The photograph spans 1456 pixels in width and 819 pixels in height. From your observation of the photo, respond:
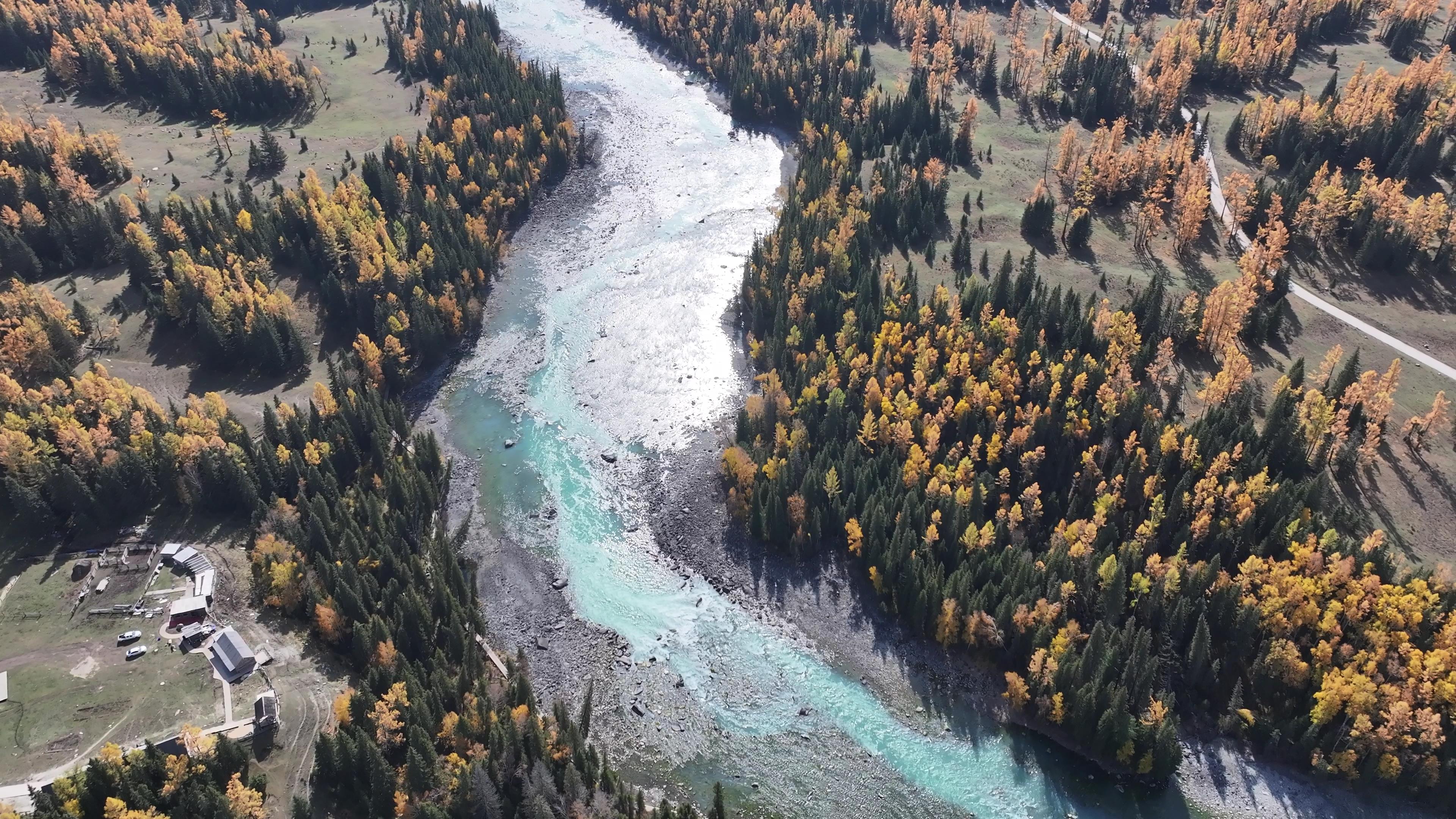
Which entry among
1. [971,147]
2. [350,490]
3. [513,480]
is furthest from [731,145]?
[350,490]

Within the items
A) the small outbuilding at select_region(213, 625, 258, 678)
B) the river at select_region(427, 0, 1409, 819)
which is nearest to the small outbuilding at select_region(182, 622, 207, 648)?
A: the small outbuilding at select_region(213, 625, 258, 678)

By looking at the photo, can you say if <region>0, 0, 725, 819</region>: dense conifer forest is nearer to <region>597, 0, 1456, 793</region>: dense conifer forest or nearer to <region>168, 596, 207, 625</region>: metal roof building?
<region>168, 596, 207, 625</region>: metal roof building

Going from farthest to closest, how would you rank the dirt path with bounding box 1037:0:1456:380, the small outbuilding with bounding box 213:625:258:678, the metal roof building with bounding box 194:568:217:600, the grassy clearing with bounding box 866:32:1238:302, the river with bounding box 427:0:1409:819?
the grassy clearing with bounding box 866:32:1238:302
the dirt path with bounding box 1037:0:1456:380
the metal roof building with bounding box 194:568:217:600
the small outbuilding with bounding box 213:625:258:678
the river with bounding box 427:0:1409:819

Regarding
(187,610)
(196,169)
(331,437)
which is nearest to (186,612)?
(187,610)

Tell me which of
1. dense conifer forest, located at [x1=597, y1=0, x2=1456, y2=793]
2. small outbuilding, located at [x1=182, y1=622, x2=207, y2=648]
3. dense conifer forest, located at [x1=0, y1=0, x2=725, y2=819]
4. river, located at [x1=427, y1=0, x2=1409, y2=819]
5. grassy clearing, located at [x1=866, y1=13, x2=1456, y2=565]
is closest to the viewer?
dense conifer forest, located at [x1=0, y1=0, x2=725, y2=819]

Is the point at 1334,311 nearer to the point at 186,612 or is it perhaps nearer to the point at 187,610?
the point at 187,610

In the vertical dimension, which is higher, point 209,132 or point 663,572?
point 209,132
